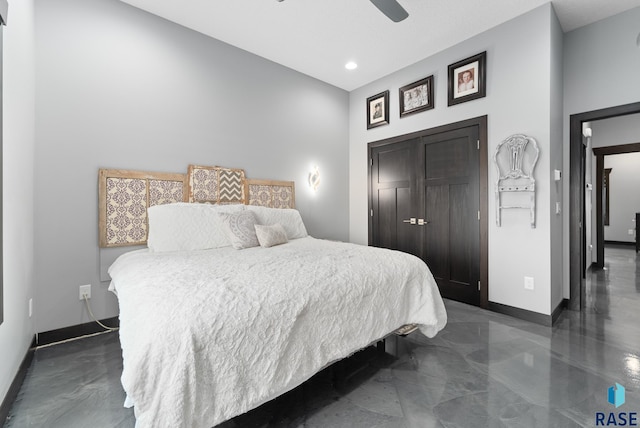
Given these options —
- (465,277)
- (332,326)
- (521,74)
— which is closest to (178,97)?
(332,326)

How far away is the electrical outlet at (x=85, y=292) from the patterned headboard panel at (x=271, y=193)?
5.65ft

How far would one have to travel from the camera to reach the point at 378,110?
4254 mm

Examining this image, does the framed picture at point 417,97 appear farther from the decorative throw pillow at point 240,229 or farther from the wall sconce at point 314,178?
the decorative throw pillow at point 240,229

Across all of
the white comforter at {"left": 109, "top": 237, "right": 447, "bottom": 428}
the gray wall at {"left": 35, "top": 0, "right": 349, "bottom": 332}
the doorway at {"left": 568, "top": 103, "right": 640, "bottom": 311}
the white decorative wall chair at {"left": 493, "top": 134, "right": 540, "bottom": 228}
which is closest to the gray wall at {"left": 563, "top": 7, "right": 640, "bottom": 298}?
the doorway at {"left": 568, "top": 103, "right": 640, "bottom": 311}

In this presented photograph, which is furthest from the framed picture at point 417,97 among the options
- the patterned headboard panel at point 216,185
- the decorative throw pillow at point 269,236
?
the decorative throw pillow at point 269,236

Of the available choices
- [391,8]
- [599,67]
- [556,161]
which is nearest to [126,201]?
[391,8]

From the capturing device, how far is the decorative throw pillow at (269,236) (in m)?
2.61

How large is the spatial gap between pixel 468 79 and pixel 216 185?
3138 mm

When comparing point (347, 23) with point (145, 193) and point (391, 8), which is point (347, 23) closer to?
point (391, 8)

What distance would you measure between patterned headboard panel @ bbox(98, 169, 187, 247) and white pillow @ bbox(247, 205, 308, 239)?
924 millimetres

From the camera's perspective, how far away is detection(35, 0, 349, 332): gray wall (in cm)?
232

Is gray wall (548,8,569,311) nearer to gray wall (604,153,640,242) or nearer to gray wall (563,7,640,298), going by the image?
gray wall (563,7,640,298)

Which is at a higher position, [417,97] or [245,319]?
[417,97]

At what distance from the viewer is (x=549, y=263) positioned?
8.85 ft
